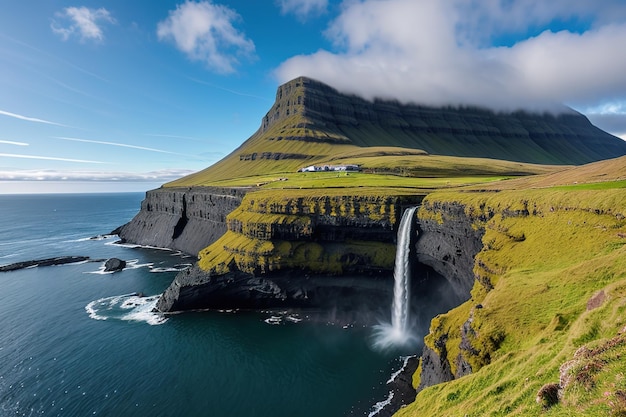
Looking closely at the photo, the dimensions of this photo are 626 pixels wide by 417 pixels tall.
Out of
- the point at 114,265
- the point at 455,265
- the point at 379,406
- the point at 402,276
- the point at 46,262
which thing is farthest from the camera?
the point at 46,262

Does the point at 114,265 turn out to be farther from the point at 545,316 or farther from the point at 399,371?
the point at 545,316

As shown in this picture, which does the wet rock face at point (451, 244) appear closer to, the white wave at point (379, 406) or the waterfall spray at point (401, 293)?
the waterfall spray at point (401, 293)

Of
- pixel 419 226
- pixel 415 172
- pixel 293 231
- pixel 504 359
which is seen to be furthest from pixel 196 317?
pixel 415 172

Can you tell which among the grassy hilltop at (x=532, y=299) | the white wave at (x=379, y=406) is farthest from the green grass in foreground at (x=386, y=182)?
the white wave at (x=379, y=406)

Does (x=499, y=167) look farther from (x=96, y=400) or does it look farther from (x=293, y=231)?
(x=96, y=400)

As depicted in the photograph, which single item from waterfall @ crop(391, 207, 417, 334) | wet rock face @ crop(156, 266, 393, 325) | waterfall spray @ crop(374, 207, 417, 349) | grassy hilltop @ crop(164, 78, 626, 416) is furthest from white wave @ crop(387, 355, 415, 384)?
wet rock face @ crop(156, 266, 393, 325)

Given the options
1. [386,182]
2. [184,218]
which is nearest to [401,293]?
[386,182]

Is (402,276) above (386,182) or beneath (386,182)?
beneath
